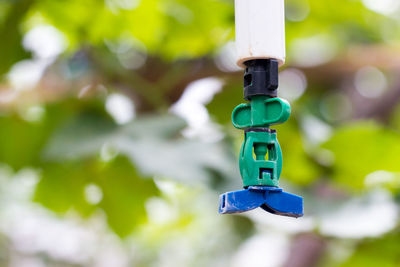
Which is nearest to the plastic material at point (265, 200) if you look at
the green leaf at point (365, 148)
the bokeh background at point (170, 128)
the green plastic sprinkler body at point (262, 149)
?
the green plastic sprinkler body at point (262, 149)

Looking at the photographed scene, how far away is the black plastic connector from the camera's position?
0.28 meters

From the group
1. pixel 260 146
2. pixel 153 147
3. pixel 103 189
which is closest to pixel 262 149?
pixel 260 146

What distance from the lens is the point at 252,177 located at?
0.92 ft

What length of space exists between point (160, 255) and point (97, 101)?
7.03 ft

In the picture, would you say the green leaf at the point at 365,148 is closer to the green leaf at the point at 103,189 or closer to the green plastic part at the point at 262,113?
the green leaf at the point at 103,189

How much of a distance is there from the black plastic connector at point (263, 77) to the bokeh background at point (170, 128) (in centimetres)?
29

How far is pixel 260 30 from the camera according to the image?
0.89ft

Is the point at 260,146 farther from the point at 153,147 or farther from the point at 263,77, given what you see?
the point at 153,147

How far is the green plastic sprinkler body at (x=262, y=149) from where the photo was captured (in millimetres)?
278

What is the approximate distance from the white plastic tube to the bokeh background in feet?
0.99

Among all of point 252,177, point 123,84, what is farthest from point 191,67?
point 252,177

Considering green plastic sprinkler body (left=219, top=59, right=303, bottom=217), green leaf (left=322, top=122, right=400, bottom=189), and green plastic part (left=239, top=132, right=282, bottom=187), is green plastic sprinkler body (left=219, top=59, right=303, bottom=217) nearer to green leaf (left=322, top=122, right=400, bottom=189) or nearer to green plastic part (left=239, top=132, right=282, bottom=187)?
green plastic part (left=239, top=132, right=282, bottom=187)

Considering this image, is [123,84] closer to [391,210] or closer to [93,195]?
[93,195]

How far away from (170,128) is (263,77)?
1.22ft
